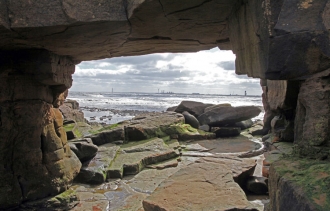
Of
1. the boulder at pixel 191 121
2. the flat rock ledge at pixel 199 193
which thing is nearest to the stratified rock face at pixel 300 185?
the flat rock ledge at pixel 199 193

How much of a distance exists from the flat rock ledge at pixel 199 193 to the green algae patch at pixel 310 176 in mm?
1681

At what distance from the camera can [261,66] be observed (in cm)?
252

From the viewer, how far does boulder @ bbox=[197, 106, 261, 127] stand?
11.6m

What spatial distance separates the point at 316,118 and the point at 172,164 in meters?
5.29

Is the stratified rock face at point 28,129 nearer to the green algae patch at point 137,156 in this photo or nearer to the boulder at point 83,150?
the boulder at point 83,150

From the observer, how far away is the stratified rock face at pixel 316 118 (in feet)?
7.35

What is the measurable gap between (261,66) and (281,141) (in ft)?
4.83

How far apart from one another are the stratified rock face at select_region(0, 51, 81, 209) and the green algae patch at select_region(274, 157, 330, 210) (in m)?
3.54

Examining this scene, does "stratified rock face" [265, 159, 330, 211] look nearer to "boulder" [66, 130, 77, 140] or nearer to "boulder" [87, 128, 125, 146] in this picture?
"boulder" [66, 130, 77, 140]

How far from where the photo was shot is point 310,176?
6.68ft

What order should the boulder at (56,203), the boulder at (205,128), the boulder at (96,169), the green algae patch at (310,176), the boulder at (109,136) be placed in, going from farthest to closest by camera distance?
1. the boulder at (205,128)
2. the boulder at (109,136)
3. the boulder at (96,169)
4. the boulder at (56,203)
5. the green algae patch at (310,176)

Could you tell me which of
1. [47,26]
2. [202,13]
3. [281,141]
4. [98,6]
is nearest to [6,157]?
[47,26]

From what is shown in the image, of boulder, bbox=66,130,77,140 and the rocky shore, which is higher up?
boulder, bbox=66,130,77,140

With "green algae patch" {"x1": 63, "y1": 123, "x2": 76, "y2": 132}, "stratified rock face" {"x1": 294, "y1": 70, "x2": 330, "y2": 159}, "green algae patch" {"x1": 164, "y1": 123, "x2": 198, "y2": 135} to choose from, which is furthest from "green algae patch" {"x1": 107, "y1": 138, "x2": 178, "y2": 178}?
"stratified rock face" {"x1": 294, "y1": 70, "x2": 330, "y2": 159}
